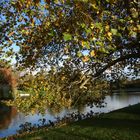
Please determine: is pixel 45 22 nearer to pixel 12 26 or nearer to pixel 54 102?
pixel 12 26

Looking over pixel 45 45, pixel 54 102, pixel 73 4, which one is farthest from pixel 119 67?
pixel 73 4

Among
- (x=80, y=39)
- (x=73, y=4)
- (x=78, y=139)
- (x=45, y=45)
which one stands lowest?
(x=78, y=139)

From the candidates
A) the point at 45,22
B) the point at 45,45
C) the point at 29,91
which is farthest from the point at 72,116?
the point at 29,91

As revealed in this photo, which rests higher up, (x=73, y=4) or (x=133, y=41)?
(x=133, y=41)

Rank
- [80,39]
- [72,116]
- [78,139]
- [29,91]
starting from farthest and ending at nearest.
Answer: [72,116]
[78,139]
[29,91]
[80,39]

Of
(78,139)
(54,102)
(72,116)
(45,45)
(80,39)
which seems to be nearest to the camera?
(80,39)

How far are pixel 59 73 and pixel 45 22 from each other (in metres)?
3.35

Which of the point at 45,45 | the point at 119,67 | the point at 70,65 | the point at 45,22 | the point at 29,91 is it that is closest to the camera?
the point at 29,91

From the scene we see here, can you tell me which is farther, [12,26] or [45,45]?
[45,45]

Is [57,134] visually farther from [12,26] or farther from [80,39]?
[80,39]

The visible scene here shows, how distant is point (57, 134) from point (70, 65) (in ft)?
14.8

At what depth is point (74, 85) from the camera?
1853 centimetres

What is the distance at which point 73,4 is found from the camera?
9133 millimetres

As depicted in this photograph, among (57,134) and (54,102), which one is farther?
(57,134)
